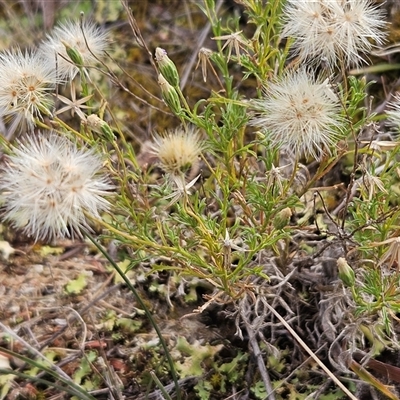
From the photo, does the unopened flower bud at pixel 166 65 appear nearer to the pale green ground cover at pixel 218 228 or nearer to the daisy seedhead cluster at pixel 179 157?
the pale green ground cover at pixel 218 228

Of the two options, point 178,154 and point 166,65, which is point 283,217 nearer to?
point 178,154

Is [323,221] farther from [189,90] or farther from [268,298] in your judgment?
[189,90]

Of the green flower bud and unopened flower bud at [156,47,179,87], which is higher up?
unopened flower bud at [156,47,179,87]

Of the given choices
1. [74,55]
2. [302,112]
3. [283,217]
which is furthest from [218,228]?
[74,55]

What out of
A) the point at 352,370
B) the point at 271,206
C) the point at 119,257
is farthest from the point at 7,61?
the point at 352,370

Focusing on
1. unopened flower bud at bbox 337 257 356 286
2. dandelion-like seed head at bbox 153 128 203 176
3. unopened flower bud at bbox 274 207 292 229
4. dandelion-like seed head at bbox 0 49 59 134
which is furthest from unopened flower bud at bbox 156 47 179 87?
unopened flower bud at bbox 337 257 356 286

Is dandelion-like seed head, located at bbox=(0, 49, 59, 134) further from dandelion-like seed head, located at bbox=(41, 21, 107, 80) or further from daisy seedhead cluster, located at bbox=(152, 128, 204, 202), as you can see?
daisy seedhead cluster, located at bbox=(152, 128, 204, 202)
